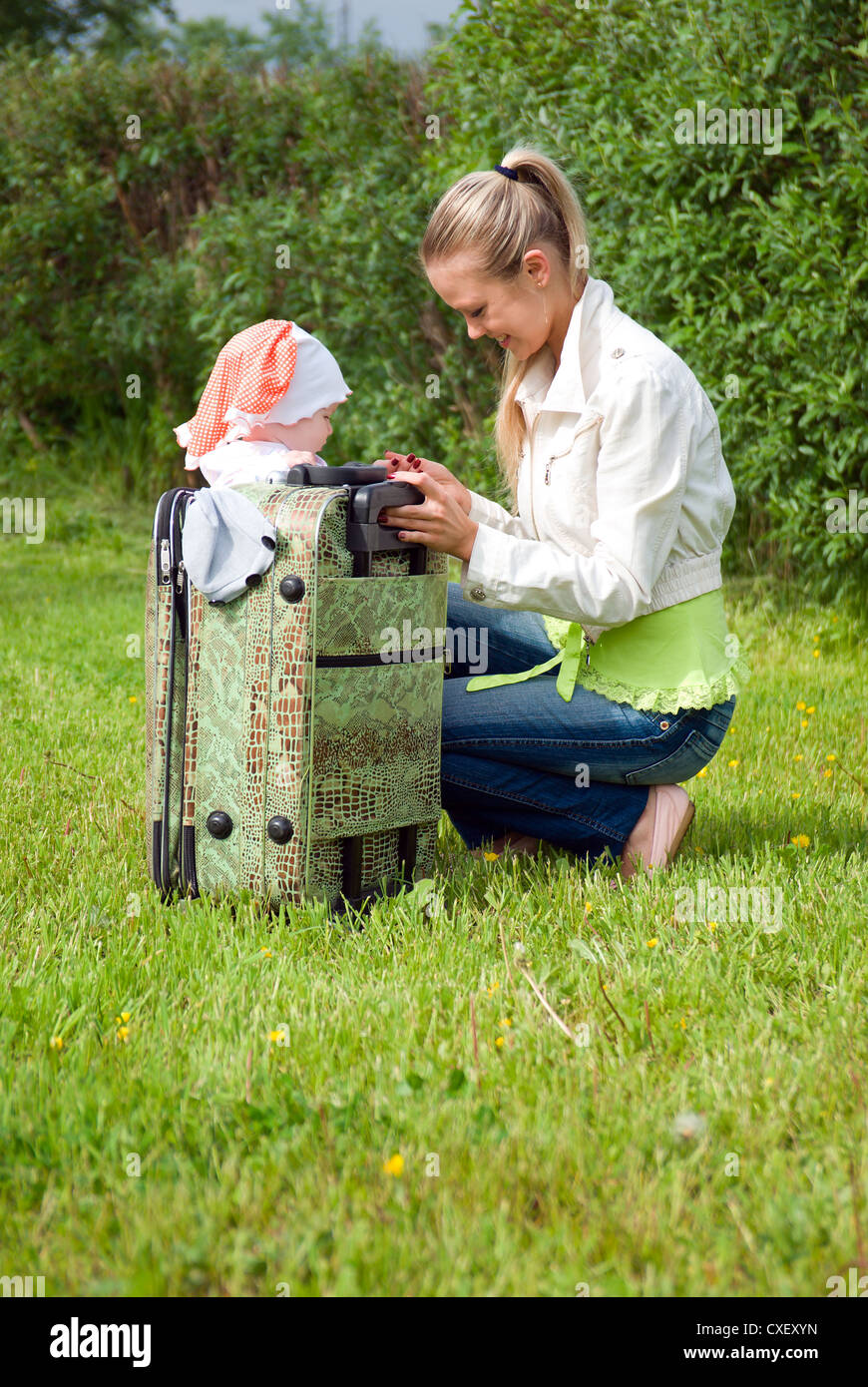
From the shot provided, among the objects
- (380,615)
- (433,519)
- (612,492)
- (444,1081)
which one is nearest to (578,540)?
(612,492)

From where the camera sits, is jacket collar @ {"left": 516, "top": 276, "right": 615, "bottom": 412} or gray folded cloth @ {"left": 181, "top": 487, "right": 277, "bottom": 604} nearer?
gray folded cloth @ {"left": 181, "top": 487, "right": 277, "bottom": 604}

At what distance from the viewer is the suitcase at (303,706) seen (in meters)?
2.36

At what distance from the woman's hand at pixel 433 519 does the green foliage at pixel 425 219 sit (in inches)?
85.1

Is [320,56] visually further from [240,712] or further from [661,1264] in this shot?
[661,1264]

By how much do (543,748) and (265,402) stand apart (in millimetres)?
1049

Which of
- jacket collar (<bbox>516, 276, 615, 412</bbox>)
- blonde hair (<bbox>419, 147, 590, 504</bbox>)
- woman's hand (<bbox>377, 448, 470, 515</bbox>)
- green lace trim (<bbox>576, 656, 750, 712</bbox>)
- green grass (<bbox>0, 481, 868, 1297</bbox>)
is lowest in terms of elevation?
green grass (<bbox>0, 481, 868, 1297</bbox>)

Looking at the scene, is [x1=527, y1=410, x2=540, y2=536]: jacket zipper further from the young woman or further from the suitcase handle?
the suitcase handle

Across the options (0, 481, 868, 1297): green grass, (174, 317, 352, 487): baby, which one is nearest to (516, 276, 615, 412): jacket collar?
(174, 317, 352, 487): baby

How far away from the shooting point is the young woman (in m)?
2.54

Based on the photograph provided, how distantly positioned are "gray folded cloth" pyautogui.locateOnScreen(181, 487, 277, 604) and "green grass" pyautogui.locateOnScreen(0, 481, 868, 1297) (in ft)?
2.19

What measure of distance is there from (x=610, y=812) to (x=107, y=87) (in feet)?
26.1

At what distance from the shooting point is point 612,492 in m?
2.57

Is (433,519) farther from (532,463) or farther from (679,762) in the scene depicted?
(679,762)
